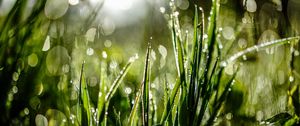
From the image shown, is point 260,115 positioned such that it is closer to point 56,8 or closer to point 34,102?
point 34,102

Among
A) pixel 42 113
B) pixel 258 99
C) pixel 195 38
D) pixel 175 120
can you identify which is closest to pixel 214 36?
pixel 195 38

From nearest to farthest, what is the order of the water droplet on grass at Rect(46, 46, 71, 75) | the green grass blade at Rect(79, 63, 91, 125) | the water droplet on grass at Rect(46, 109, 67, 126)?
the green grass blade at Rect(79, 63, 91, 125), the water droplet on grass at Rect(46, 109, 67, 126), the water droplet on grass at Rect(46, 46, 71, 75)

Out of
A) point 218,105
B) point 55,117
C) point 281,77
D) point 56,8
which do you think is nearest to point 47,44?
point 55,117

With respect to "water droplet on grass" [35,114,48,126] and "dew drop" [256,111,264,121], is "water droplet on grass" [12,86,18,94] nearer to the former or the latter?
"water droplet on grass" [35,114,48,126]

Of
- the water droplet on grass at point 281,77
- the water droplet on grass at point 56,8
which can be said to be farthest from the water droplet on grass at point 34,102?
the water droplet on grass at point 281,77

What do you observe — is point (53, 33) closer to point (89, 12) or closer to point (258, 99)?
point (89, 12)

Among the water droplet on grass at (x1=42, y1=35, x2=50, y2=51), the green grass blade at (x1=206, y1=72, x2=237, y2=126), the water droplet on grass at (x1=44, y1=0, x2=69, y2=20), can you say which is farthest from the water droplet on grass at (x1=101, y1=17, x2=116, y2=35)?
the green grass blade at (x1=206, y1=72, x2=237, y2=126)

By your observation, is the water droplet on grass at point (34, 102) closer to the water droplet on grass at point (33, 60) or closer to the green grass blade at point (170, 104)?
the water droplet on grass at point (33, 60)

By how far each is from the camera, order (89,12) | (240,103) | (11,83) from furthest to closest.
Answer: (89,12), (240,103), (11,83)
